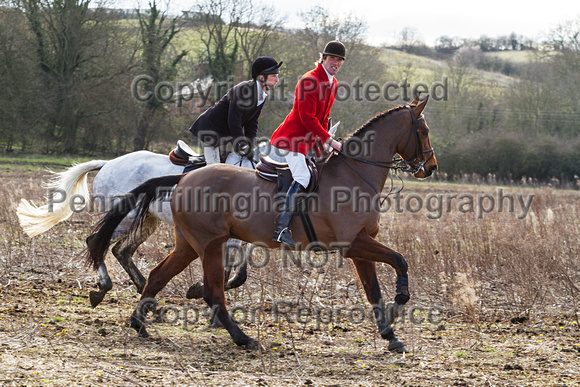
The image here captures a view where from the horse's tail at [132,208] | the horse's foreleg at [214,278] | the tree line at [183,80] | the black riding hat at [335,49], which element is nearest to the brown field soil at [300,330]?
the horse's foreleg at [214,278]

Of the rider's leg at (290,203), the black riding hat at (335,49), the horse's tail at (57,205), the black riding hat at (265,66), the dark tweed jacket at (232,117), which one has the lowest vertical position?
the horse's tail at (57,205)

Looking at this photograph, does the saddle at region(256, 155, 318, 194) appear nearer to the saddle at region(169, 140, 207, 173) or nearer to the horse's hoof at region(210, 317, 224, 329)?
the horse's hoof at region(210, 317, 224, 329)

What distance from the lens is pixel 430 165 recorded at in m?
5.90

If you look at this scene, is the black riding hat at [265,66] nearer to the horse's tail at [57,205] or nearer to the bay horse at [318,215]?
the bay horse at [318,215]

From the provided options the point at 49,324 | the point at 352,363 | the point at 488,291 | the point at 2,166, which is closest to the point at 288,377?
the point at 352,363

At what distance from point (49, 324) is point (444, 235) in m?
5.79

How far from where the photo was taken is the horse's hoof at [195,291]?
6.52 m

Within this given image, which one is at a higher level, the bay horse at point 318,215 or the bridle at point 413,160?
the bridle at point 413,160

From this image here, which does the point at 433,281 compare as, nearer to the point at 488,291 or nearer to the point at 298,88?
the point at 488,291

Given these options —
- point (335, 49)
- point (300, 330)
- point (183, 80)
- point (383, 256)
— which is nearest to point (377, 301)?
point (383, 256)

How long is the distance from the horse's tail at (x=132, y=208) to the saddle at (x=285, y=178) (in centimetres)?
85

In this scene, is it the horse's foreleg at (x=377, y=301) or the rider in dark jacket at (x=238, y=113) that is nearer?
the horse's foreleg at (x=377, y=301)

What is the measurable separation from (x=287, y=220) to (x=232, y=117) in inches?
80.7

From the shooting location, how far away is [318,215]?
5621 mm
